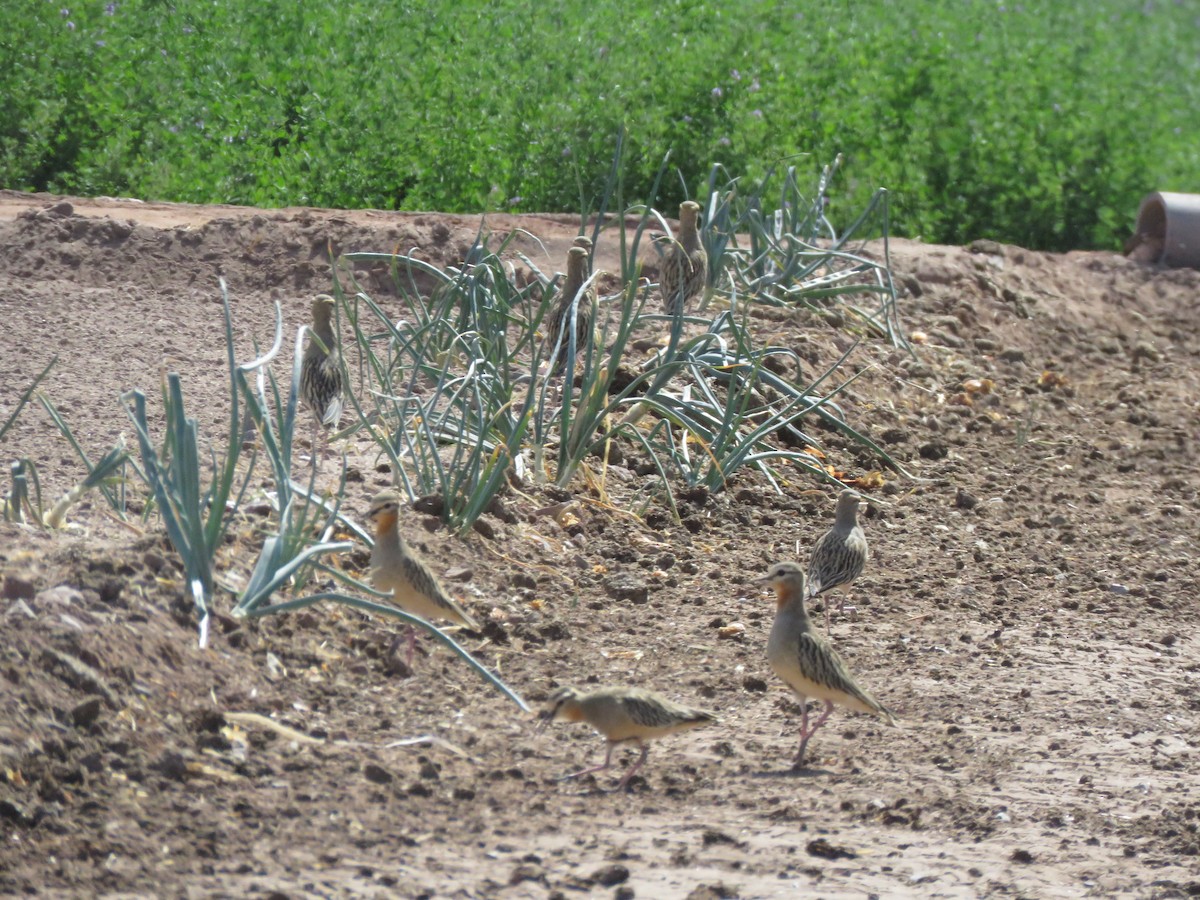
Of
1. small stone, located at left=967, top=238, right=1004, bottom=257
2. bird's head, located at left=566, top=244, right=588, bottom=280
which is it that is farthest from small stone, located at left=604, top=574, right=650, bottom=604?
small stone, located at left=967, top=238, right=1004, bottom=257

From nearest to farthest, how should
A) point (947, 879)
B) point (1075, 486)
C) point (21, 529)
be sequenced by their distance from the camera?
1. point (947, 879)
2. point (21, 529)
3. point (1075, 486)

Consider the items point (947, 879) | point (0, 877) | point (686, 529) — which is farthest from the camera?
point (686, 529)

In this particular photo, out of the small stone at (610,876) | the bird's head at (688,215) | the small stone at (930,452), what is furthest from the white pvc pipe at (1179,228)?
the small stone at (610,876)

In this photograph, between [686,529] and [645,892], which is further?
[686,529]

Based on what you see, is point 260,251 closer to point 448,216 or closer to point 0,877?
point 448,216

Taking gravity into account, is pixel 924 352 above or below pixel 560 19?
below

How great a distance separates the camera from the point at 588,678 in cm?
573

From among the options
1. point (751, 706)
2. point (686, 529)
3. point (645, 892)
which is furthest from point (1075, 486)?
point (645, 892)

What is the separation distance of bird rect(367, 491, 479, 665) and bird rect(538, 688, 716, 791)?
2.40 feet

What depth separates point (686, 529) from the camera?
24.5ft

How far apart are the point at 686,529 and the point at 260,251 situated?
3782 millimetres

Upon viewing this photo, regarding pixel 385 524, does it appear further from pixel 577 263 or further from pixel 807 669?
pixel 577 263

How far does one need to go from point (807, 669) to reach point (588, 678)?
91 centimetres

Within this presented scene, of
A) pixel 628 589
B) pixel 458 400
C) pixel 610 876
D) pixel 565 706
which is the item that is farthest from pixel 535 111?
pixel 610 876
